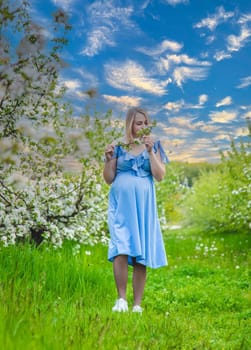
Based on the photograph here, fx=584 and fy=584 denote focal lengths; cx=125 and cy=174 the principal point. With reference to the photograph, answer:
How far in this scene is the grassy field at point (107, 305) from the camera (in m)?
3.85

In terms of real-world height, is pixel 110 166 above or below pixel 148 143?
below

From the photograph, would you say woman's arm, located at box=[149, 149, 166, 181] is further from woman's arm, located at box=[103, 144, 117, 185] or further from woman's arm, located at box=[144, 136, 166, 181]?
woman's arm, located at box=[103, 144, 117, 185]

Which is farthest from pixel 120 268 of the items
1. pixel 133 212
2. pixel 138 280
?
pixel 133 212

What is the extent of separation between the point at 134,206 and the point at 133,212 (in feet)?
0.22

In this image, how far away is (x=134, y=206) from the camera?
6.45 m

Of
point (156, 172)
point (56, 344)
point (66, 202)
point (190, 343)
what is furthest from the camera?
point (66, 202)

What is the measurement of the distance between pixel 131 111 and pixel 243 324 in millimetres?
2705

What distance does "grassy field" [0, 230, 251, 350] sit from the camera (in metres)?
3.85

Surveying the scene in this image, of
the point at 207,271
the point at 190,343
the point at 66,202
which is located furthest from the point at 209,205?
the point at 190,343

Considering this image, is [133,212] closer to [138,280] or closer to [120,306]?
[138,280]

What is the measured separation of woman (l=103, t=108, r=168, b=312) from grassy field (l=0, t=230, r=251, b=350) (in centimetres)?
51

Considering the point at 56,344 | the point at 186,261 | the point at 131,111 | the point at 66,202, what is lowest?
the point at 186,261

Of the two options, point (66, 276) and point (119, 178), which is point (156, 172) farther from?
point (66, 276)

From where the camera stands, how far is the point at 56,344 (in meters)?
3.48
